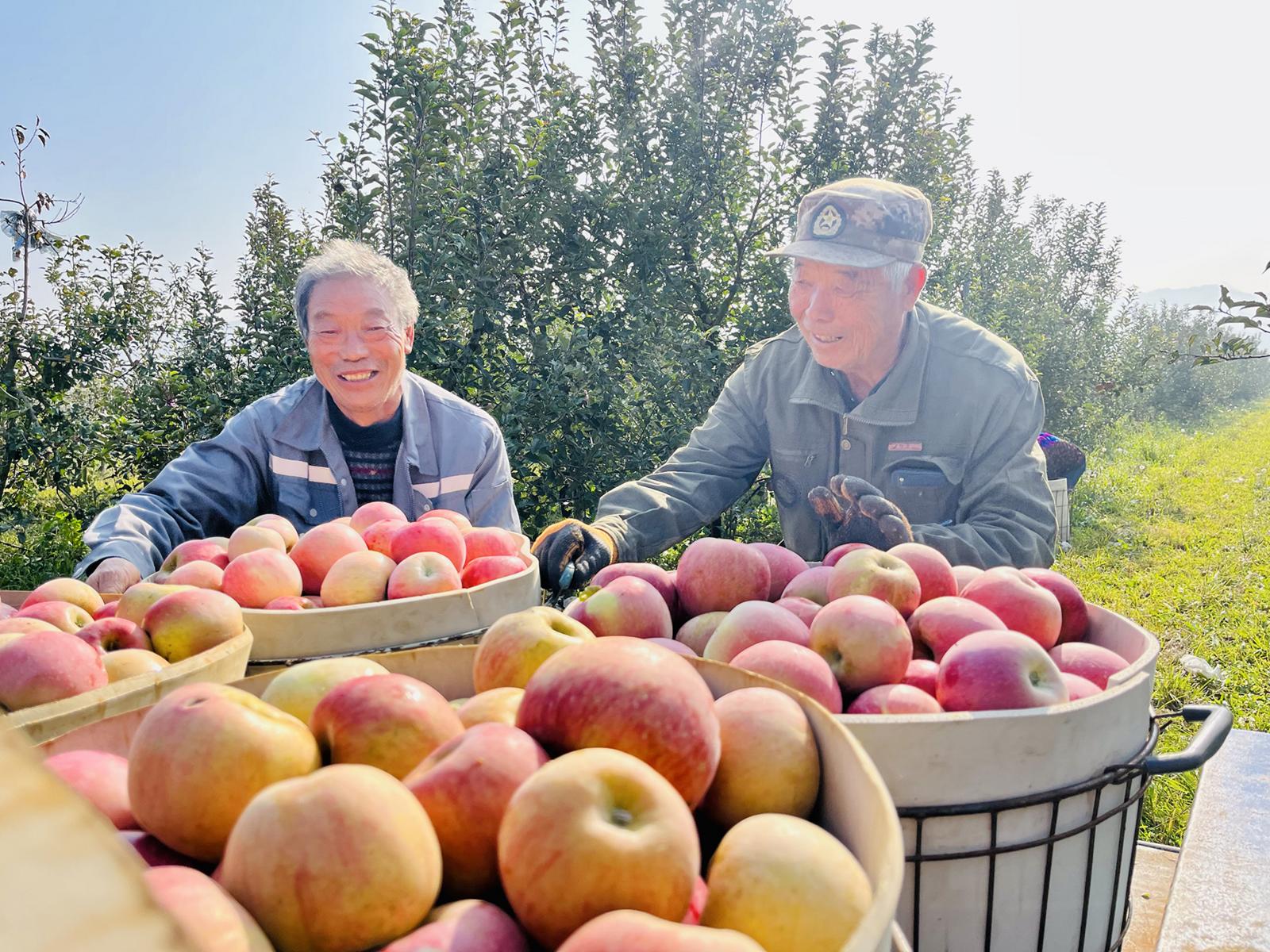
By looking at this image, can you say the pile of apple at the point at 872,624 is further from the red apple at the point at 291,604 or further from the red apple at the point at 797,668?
the red apple at the point at 291,604

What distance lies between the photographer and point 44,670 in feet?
4.21

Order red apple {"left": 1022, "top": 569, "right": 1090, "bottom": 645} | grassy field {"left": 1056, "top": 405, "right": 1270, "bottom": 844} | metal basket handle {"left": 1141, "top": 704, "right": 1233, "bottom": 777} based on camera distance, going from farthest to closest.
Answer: grassy field {"left": 1056, "top": 405, "right": 1270, "bottom": 844}
red apple {"left": 1022, "top": 569, "right": 1090, "bottom": 645}
metal basket handle {"left": 1141, "top": 704, "right": 1233, "bottom": 777}

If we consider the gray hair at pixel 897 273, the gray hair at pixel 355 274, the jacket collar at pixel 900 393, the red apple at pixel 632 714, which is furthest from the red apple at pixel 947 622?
the gray hair at pixel 355 274

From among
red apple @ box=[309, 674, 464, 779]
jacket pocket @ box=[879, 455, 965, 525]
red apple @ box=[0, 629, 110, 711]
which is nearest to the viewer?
red apple @ box=[309, 674, 464, 779]

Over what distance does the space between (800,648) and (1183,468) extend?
53.6 feet

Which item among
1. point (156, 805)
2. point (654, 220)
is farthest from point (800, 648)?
point (654, 220)

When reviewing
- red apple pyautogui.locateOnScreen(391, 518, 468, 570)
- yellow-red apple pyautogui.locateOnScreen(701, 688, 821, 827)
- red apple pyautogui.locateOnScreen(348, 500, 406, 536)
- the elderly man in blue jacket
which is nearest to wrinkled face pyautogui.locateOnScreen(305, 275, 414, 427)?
the elderly man in blue jacket

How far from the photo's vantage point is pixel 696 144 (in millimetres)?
5582

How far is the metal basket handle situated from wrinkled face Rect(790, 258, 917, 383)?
1.93m

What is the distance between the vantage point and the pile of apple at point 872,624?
1.22m

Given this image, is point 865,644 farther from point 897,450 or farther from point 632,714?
point 897,450

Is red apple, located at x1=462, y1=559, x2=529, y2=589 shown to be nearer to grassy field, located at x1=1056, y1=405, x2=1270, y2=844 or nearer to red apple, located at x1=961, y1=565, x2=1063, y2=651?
red apple, located at x1=961, y1=565, x2=1063, y2=651

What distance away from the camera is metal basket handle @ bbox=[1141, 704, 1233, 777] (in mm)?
1155

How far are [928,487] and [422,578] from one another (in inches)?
75.7
